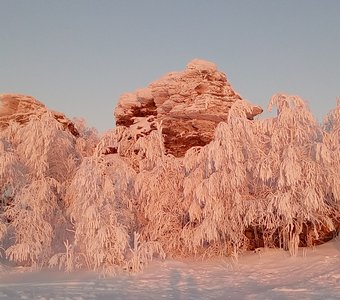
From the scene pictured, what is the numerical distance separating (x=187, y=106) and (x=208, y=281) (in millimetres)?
9609

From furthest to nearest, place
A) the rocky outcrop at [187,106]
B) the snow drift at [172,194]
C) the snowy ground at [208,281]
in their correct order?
1. the rocky outcrop at [187,106]
2. the snow drift at [172,194]
3. the snowy ground at [208,281]

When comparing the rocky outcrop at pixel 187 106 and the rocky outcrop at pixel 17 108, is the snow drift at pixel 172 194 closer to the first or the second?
the rocky outcrop at pixel 17 108

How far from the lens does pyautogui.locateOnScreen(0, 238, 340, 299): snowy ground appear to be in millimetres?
8000

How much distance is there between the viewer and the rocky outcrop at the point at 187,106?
17.5m

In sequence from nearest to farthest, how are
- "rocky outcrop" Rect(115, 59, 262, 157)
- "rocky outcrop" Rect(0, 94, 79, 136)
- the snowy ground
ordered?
the snowy ground < "rocky outcrop" Rect(0, 94, 79, 136) < "rocky outcrop" Rect(115, 59, 262, 157)

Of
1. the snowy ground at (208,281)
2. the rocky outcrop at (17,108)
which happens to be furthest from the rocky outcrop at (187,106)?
the snowy ground at (208,281)

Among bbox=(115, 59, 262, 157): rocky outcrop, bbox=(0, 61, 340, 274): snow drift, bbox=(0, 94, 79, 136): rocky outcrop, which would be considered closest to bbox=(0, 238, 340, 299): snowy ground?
bbox=(0, 61, 340, 274): snow drift

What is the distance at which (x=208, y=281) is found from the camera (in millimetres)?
9539

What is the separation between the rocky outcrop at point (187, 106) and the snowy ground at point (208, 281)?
672cm

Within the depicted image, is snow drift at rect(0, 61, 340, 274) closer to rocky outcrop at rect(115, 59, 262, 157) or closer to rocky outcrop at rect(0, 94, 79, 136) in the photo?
rocky outcrop at rect(0, 94, 79, 136)

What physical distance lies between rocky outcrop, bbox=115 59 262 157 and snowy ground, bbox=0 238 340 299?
672 centimetres

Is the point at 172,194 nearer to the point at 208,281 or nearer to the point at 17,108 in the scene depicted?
the point at 208,281

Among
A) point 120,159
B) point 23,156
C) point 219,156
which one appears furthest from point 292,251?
point 23,156

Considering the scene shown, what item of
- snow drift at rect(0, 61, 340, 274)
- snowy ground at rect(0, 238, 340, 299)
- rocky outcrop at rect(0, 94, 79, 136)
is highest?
rocky outcrop at rect(0, 94, 79, 136)
